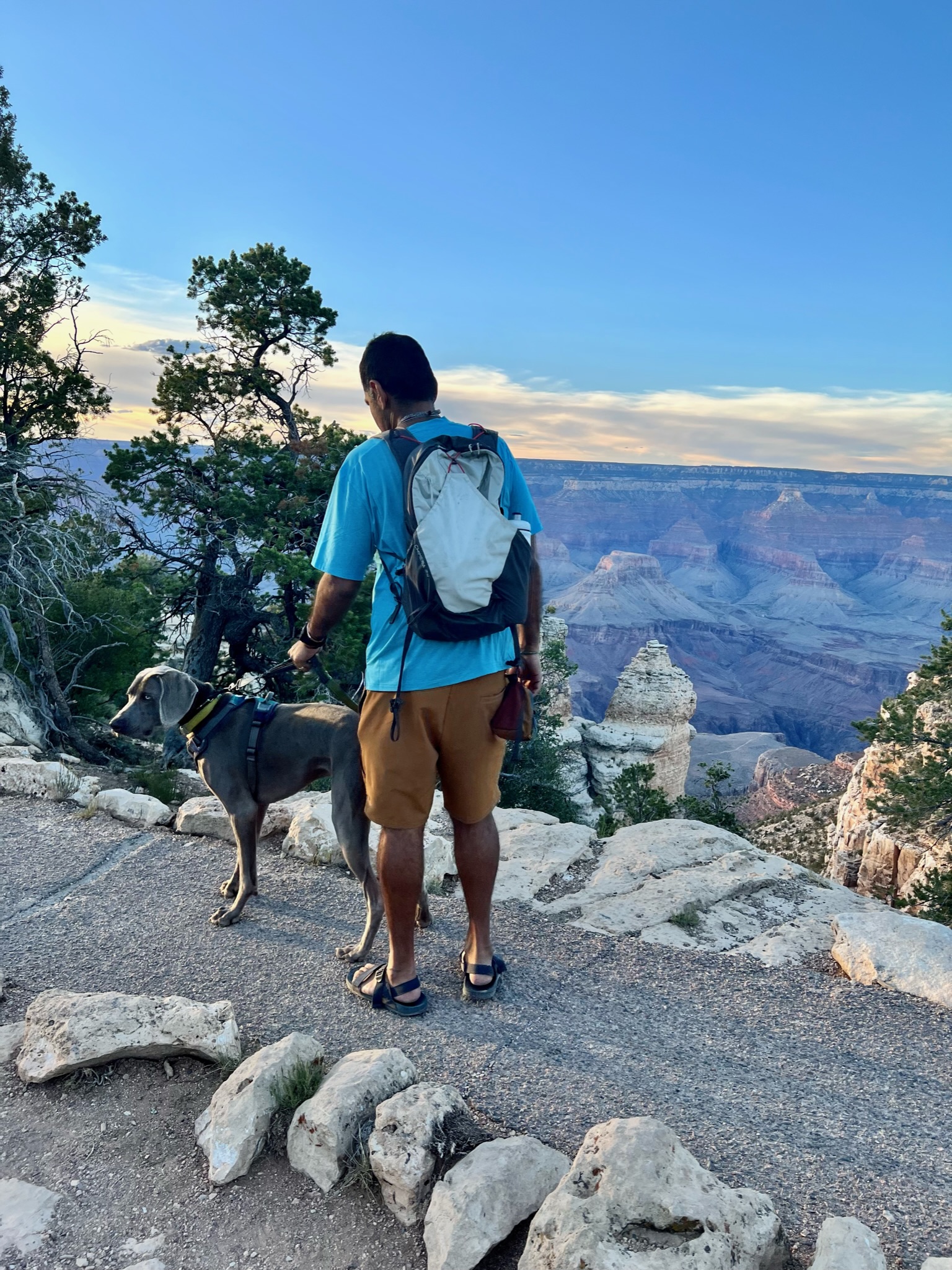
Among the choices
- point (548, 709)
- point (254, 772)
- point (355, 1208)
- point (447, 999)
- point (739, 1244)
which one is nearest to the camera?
point (739, 1244)

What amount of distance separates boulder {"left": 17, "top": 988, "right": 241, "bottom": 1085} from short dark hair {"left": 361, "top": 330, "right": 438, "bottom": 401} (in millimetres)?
2379

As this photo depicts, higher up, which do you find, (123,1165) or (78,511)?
(78,511)

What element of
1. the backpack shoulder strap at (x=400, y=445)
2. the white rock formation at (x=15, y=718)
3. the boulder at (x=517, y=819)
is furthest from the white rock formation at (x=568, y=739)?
the backpack shoulder strap at (x=400, y=445)

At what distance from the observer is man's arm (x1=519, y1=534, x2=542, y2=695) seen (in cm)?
321

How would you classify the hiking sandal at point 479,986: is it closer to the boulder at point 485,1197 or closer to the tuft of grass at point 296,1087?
the tuft of grass at point 296,1087

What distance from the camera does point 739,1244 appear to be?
1.95 metres

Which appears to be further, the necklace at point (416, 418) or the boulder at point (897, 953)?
the boulder at point (897, 953)

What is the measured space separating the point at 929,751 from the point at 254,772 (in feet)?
38.0

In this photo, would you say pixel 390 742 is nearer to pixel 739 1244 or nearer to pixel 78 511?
pixel 739 1244

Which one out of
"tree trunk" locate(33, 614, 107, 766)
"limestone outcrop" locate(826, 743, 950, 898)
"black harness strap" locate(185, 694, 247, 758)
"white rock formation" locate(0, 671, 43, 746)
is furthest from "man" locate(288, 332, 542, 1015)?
"limestone outcrop" locate(826, 743, 950, 898)

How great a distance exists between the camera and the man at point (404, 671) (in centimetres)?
283

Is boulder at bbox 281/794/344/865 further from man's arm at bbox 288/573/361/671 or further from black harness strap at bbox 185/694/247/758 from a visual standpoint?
man's arm at bbox 288/573/361/671

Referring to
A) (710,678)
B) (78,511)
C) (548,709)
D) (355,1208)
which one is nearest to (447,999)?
(355,1208)

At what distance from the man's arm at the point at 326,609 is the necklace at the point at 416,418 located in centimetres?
61
